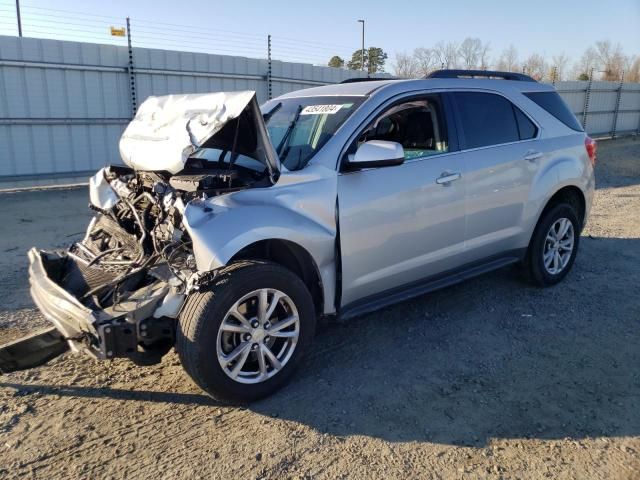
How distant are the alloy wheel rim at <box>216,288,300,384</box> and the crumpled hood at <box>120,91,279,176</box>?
85 cm

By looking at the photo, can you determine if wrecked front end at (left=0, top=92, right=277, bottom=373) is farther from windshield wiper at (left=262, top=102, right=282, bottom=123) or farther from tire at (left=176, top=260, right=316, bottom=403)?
windshield wiper at (left=262, top=102, right=282, bottom=123)

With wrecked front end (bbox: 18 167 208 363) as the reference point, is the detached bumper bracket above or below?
below

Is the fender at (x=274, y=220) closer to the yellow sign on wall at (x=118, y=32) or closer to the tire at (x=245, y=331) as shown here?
the tire at (x=245, y=331)

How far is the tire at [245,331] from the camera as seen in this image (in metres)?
3.15

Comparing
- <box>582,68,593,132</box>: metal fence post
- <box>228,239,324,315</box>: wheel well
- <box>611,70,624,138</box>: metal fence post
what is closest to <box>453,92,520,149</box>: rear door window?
<box>228,239,324,315</box>: wheel well

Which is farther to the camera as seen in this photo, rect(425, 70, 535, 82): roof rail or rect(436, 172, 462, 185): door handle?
rect(425, 70, 535, 82): roof rail

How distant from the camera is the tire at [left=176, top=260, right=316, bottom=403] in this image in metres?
3.15

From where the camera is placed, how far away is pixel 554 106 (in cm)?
540

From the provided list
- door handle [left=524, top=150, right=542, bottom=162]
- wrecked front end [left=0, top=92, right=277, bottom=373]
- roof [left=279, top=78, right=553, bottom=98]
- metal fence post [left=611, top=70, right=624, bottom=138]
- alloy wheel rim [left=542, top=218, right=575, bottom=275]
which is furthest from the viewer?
metal fence post [left=611, top=70, right=624, bottom=138]

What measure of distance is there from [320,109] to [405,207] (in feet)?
3.34

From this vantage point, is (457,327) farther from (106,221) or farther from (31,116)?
(31,116)

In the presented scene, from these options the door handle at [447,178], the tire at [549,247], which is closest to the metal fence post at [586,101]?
the tire at [549,247]

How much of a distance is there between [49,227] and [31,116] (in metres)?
3.49

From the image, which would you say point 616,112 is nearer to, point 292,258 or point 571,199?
point 571,199
